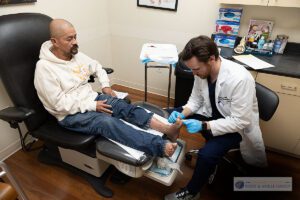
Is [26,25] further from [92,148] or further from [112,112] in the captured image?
[92,148]

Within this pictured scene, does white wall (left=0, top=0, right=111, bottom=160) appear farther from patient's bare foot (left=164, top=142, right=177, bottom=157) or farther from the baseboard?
patient's bare foot (left=164, top=142, right=177, bottom=157)

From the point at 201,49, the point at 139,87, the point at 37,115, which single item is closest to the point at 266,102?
the point at 201,49

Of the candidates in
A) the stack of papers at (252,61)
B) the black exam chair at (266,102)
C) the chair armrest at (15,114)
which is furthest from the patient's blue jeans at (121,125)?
the stack of papers at (252,61)

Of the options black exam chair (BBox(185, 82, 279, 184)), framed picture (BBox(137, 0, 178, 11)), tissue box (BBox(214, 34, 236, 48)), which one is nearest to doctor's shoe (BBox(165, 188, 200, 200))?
black exam chair (BBox(185, 82, 279, 184))

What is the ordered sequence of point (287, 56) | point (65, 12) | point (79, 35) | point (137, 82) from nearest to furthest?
1. point (287, 56)
2. point (65, 12)
3. point (79, 35)
4. point (137, 82)

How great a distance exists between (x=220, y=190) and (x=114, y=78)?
2.00m

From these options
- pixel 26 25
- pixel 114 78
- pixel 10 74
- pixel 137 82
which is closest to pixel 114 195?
pixel 10 74

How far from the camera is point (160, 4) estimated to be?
7.31 feet

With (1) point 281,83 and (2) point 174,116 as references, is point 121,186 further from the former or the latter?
→ (1) point 281,83

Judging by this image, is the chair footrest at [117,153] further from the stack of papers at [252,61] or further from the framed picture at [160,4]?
the framed picture at [160,4]

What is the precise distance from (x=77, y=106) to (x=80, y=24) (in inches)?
45.2

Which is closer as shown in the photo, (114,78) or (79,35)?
(79,35)

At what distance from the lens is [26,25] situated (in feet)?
4.45

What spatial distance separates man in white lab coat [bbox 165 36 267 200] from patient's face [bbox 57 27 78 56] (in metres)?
0.73
